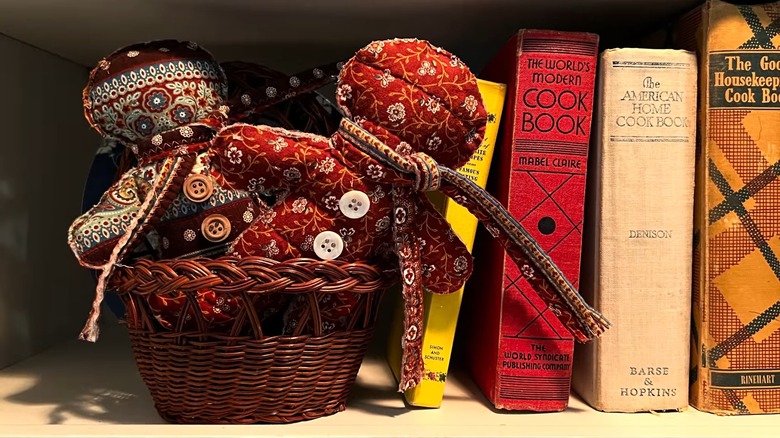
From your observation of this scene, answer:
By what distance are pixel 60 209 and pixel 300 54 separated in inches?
13.6

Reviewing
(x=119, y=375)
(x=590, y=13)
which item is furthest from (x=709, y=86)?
(x=119, y=375)

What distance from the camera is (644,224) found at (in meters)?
0.58

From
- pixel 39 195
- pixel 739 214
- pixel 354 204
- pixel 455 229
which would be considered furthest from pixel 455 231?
pixel 39 195

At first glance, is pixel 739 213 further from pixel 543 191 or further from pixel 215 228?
pixel 215 228

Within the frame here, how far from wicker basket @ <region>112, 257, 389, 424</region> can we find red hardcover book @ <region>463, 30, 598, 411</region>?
0.13 meters

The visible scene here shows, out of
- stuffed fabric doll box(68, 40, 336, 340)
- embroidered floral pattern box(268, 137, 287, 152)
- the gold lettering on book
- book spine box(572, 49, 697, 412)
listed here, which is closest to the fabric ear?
stuffed fabric doll box(68, 40, 336, 340)

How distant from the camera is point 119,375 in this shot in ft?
2.22

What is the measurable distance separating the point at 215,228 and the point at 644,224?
0.36m

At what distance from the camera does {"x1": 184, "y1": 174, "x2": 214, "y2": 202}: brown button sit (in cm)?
52

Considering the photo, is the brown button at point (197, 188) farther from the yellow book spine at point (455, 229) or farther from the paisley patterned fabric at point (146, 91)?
the yellow book spine at point (455, 229)

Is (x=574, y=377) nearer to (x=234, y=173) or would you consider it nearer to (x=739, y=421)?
(x=739, y=421)

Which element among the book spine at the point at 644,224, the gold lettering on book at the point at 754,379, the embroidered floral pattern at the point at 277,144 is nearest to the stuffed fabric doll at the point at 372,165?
the embroidered floral pattern at the point at 277,144

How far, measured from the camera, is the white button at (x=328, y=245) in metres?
0.50

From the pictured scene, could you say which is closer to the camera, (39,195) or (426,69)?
(426,69)
